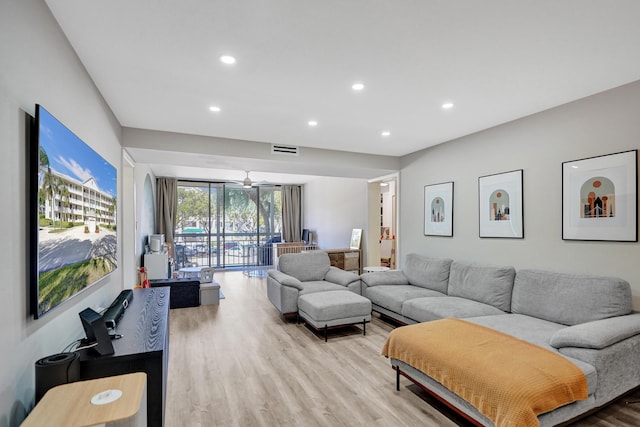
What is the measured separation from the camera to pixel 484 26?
6.25 feet

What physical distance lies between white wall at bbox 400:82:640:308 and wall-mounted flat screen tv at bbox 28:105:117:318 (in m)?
4.14

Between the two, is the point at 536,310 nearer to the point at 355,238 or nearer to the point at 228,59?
the point at 228,59

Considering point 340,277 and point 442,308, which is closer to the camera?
A: point 442,308

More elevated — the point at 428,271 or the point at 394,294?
the point at 428,271

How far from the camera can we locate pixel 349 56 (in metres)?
2.24

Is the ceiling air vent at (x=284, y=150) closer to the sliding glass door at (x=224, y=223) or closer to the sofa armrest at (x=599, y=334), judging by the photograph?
the sofa armrest at (x=599, y=334)

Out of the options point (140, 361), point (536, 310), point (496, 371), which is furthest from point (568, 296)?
point (140, 361)

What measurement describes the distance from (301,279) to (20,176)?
388cm

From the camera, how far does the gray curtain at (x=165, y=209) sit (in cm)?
883

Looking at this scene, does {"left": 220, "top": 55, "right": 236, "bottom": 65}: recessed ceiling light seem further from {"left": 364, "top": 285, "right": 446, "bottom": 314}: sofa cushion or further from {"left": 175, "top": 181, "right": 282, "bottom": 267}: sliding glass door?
{"left": 175, "top": 181, "right": 282, "bottom": 267}: sliding glass door

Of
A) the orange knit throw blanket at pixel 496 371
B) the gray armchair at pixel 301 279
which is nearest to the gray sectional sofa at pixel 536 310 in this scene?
the orange knit throw blanket at pixel 496 371

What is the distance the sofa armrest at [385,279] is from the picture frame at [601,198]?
7.07ft

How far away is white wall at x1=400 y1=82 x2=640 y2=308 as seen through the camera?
9.23 ft

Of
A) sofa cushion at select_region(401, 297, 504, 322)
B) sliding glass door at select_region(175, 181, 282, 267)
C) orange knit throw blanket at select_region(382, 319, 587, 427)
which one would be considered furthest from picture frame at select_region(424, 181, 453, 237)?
sliding glass door at select_region(175, 181, 282, 267)
